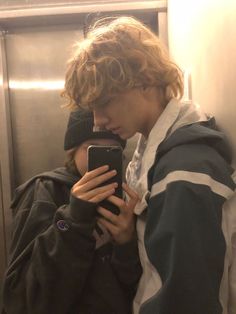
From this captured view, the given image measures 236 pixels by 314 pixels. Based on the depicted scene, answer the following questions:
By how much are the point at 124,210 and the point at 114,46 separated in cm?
34

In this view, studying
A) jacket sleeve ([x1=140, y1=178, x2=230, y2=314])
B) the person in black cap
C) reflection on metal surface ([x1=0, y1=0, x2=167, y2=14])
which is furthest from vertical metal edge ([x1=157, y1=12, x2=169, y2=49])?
jacket sleeve ([x1=140, y1=178, x2=230, y2=314])

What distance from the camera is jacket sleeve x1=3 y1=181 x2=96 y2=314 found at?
32.4 inches

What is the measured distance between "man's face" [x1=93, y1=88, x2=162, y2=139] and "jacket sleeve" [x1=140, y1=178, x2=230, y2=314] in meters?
0.22

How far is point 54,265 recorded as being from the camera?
0.85 metres

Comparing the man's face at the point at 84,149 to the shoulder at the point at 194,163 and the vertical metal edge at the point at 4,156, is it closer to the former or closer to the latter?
the shoulder at the point at 194,163

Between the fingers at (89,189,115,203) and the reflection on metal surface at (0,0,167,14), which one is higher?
the reflection on metal surface at (0,0,167,14)

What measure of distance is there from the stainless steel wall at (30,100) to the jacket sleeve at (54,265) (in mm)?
829

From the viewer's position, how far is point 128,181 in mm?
888

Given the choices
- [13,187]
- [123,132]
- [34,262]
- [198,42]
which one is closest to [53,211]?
[34,262]

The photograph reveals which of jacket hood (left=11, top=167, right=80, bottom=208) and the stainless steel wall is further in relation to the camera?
the stainless steel wall

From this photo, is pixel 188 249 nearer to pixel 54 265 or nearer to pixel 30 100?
pixel 54 265

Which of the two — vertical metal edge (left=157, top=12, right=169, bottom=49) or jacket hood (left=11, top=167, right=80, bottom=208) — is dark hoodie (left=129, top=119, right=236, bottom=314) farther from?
vertical metal edge (left=157, top=12, right=169, bottom=49)

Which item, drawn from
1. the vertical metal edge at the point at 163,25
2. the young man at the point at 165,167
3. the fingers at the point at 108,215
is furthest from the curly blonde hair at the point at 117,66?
the vertical metal edge at the point at 163,25

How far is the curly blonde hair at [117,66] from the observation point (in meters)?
0.74
